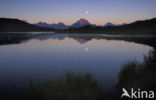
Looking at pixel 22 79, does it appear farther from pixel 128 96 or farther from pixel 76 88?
pixel 128 96

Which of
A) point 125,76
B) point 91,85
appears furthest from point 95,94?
point 125,76

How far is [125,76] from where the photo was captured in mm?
10734

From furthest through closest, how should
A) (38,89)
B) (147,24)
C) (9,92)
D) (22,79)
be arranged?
(147,24)
(22,79)
(9,92)
(38,89)

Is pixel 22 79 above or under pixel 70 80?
under

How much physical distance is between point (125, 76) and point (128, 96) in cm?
327

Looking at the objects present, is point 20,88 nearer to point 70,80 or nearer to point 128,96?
point 70,80

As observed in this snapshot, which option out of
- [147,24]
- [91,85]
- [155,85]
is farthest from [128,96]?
[147,24]

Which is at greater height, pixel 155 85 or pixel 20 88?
pixel 155 85

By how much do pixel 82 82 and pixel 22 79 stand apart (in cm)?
717

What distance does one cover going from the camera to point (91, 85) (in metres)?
8.59

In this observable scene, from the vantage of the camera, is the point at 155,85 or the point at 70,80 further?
the point at 70,80

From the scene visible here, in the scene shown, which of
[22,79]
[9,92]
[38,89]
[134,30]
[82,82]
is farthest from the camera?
[134,30]

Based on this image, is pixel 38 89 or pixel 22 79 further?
pixel 22 79

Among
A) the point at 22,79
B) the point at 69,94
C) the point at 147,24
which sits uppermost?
the point at 147,24
